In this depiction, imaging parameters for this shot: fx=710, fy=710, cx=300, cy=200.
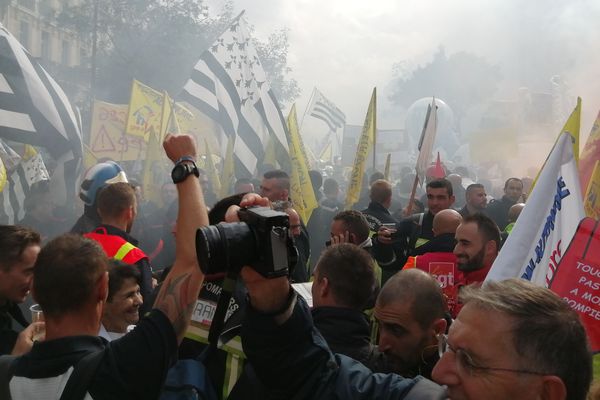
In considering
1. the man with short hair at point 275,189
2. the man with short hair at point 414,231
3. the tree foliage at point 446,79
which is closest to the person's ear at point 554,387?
the man with short hair at point 414,231

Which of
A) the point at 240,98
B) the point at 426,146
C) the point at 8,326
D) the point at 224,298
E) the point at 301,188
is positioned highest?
the point at 240,98

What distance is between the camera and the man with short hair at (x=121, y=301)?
10.7ft

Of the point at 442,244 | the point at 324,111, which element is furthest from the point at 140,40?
the point at 442,244

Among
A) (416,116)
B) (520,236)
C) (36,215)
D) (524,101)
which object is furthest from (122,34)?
(520,236)

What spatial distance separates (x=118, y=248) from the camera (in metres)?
3.94

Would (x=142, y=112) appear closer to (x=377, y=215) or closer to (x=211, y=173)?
(x=211, y=173)

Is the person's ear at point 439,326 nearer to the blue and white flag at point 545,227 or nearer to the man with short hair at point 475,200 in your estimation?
the blue and white flag at point 545,227

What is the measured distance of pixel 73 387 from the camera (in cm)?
199

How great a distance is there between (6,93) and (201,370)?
5662mm

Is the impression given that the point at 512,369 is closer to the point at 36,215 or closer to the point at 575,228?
the point at 575,228

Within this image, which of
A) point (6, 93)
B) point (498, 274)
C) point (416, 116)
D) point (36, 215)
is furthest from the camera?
→ point (416, 116)

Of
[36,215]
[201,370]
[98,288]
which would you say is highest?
[98,288]

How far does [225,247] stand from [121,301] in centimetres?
188

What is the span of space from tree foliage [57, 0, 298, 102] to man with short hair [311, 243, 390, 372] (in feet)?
99.3
